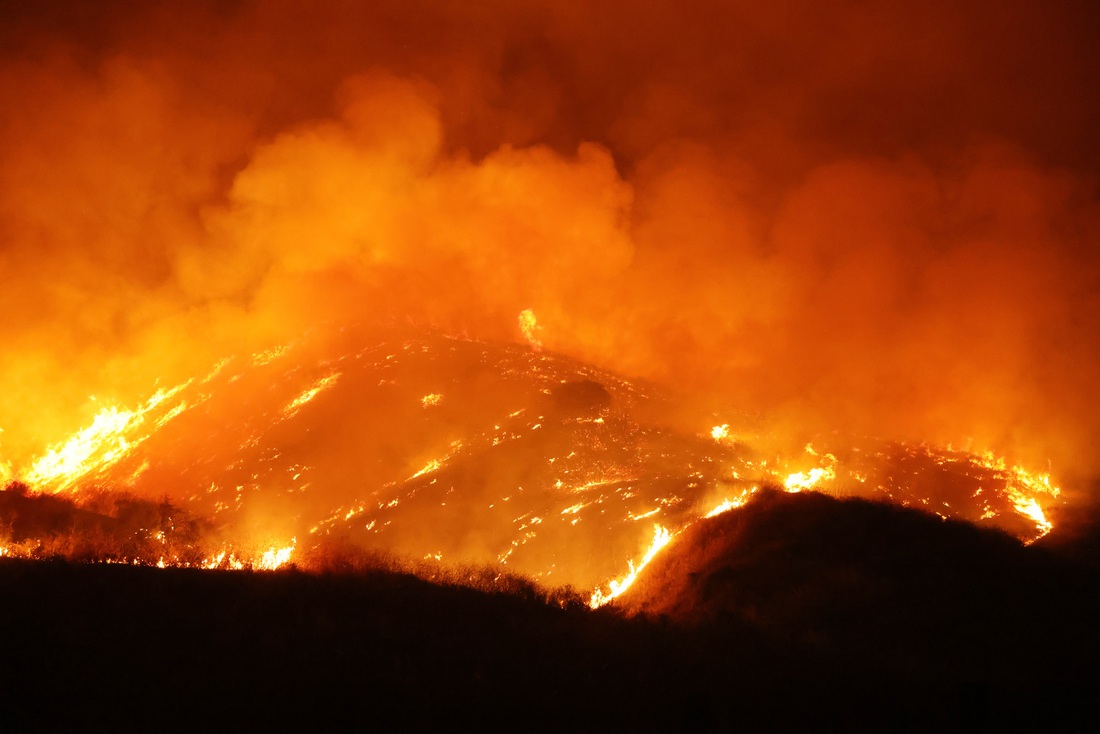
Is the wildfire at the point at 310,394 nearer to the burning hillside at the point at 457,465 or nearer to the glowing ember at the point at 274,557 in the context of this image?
the burning hillside at the point at 457,465

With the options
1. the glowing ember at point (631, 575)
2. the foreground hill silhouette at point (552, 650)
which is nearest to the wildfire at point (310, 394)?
the foreground hill silhouette at point (552, 650)

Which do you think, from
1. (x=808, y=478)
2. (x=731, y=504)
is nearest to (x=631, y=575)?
(x=731, y=504)

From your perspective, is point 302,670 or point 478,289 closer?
point 302,670

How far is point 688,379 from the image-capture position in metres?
25.1

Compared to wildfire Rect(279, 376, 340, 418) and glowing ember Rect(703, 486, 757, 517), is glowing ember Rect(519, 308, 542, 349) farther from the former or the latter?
glowing ember Rect(703, 486, 757, 517)

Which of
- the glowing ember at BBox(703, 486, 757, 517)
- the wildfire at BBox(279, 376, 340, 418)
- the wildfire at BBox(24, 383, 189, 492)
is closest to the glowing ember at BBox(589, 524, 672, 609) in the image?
the glowing ember at BBox(703, 486, 757, 517)

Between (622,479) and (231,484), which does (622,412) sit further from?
(231,484)

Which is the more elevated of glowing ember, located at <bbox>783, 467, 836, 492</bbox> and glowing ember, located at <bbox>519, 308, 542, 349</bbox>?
glowing ember, located at <bbox>519, 308, 542, 349</bbox>

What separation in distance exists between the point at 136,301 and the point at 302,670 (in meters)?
17.5

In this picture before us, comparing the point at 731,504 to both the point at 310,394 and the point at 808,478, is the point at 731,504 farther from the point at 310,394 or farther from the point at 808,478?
the point at 310,394

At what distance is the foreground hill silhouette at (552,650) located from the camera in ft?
28.8

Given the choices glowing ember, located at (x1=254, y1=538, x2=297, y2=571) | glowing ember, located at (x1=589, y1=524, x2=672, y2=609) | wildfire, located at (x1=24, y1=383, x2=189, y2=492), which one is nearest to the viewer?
glowing ember, located at (x1=589, y1=524, x2=672, y2=609)

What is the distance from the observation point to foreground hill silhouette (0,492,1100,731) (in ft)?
28.8

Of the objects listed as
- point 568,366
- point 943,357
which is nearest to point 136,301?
point 568,366
